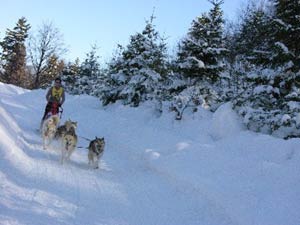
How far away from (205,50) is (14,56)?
130 ft

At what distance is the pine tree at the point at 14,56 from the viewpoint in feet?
174

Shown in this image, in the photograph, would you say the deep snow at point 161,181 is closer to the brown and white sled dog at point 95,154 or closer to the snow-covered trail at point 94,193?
the snow-covered trail at point 94,193

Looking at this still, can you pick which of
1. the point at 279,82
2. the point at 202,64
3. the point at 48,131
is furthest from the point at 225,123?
the point at 48,131

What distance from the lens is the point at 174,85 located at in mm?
19812

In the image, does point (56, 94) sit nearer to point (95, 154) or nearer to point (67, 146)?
point (67, 146)

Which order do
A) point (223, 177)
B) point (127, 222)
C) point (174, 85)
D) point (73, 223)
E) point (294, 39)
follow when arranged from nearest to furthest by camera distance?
point (73, 223) → point (127, 222) → point (223, 177) → point (294, 39) → point (174, 85)

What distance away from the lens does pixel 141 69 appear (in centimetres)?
2273

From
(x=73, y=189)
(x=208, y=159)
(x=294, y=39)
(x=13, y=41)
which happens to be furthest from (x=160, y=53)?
(x=13, y=41)

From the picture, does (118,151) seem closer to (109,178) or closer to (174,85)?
(109,178)

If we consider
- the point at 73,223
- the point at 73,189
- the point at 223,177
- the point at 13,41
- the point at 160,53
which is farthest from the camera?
the point at 13,41

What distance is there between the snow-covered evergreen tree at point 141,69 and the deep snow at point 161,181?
6.72m

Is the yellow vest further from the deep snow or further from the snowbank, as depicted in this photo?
the snowbank

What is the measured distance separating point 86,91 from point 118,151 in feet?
84.0

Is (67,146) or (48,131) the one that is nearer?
(67,146)
